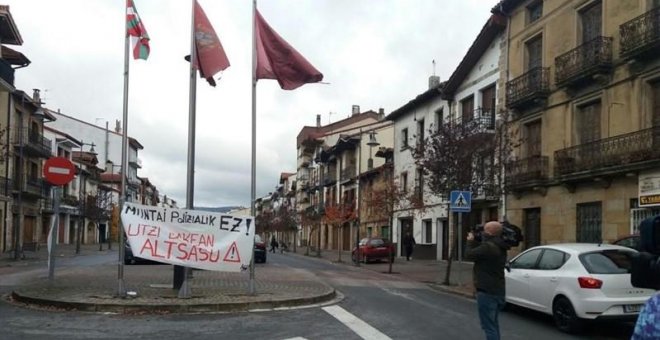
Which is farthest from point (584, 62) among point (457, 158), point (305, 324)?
point (305, 324)

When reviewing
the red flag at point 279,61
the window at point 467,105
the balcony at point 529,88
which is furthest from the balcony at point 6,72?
the balcony at point 529,88

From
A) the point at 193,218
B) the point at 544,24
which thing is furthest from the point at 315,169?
the point at 193,218

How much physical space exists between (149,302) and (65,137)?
48.7m

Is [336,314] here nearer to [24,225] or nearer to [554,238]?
[554,238]

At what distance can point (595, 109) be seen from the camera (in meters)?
21.4

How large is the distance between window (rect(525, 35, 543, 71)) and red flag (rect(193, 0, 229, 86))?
15.8 meters

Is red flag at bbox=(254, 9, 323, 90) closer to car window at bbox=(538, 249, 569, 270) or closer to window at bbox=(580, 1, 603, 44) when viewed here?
car window at bbox=(538, 249, 569, 270)

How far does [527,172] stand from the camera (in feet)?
78.9

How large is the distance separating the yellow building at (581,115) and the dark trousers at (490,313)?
40.5ft

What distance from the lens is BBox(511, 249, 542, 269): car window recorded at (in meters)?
11.7

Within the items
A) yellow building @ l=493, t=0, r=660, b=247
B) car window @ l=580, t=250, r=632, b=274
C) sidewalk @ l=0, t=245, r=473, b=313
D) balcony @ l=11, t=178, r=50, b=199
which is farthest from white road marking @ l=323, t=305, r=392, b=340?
balcony @ l=11, t=178, r=50, b=199

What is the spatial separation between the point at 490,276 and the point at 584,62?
1569cm

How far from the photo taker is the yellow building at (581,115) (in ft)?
61.2

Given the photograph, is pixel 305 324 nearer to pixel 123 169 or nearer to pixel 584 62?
pixel 123 169
